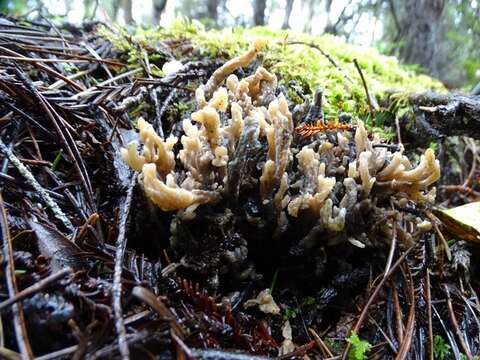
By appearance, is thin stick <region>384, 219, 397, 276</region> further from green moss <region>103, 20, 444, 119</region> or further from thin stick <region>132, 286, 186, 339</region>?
thin stick <region>132, 286, 186, 339</region>

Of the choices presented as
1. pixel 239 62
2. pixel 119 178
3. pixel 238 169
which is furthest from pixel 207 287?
pixel 239 62

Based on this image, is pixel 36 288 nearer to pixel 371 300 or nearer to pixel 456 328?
pixel 371 300

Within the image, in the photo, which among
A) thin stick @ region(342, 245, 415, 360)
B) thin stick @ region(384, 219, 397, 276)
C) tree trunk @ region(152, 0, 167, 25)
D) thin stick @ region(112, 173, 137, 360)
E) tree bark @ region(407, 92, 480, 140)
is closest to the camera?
thin stick @ region(112, 173, 137, 360)

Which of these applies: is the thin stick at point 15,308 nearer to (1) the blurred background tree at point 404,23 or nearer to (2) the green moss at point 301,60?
(2) the green moss at point 301,60

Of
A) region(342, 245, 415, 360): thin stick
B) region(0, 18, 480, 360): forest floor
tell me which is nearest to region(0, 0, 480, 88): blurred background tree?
region(0, 18, 480, 360): forest floor

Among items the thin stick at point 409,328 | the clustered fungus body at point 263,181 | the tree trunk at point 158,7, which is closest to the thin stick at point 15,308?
the clustered fungus body at point 263,181
